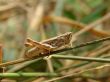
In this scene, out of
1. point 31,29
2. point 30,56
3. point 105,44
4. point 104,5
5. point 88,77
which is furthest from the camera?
point 104,5

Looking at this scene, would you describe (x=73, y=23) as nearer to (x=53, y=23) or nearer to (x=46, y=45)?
(x=53, y=23)

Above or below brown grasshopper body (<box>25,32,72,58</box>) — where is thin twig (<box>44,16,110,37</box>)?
above

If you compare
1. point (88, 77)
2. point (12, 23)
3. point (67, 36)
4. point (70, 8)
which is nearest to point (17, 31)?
point (12, 23)

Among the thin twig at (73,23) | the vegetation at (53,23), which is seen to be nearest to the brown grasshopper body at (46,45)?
the vegetation at (53,23)

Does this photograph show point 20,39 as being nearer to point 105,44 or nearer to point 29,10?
point 29,10

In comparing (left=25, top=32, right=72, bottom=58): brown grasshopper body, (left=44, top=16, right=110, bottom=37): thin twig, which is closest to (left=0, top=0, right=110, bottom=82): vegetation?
(left=44, top=16, right=110, bottom=37): thin twig

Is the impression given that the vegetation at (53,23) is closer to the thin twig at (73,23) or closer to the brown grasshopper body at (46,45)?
the thin twig at (73,23)

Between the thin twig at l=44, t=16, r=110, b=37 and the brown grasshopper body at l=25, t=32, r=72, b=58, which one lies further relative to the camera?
the thin twig at l=44, t=16, r=110, b=37

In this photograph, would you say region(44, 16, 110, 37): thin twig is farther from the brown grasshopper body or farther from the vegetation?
the brown grasshopper body

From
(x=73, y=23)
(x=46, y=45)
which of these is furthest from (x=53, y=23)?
(x=46, y=45)
